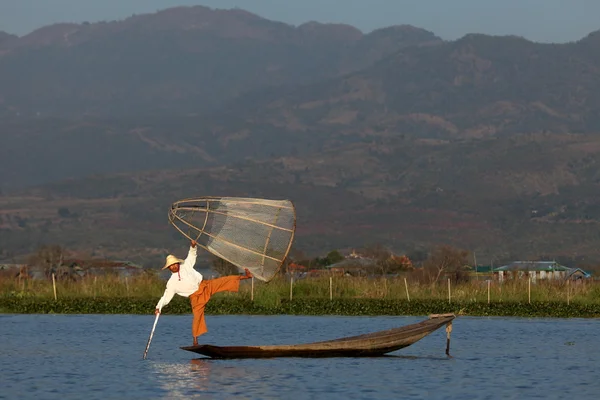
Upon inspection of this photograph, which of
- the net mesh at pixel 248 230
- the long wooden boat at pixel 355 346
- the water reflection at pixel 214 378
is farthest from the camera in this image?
the long wooden boat at pixel 355 346

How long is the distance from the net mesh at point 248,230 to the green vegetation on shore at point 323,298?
71.1 ft

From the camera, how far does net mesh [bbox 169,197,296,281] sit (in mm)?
28016

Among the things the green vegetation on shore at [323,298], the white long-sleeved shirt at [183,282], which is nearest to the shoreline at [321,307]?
the green vegetation on shore at [323,298]

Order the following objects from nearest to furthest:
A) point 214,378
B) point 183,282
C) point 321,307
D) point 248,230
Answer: point 214,378
point 248,230
point 183,282
point 321,307

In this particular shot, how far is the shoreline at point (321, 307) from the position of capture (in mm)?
50659

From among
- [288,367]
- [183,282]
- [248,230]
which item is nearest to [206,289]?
[183,282]

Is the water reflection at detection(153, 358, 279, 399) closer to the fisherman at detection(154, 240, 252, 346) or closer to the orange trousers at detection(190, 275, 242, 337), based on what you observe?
the fisherman at detection(154, 240, 252, 346)

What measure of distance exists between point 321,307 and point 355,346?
69.1ft

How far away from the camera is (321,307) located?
52094 mm

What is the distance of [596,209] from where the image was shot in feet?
625

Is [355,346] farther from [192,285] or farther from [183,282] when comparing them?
[183,282]

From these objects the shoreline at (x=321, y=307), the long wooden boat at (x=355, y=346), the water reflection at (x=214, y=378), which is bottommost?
the water reflection at (x=214, y=378)

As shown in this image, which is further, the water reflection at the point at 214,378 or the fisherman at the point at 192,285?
the fisherman at the point at 192,285

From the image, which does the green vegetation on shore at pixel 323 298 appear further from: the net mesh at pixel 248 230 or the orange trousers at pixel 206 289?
the net mesh at pixel 248 230
